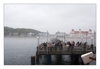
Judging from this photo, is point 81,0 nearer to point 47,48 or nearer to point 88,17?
point 88,17

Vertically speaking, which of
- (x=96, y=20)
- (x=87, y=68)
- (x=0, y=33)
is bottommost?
(x=87, y=68)

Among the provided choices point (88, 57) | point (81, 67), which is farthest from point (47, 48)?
point (88, 57)

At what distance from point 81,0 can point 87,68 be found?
113 inches

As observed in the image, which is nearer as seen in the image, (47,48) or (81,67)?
(81,67)

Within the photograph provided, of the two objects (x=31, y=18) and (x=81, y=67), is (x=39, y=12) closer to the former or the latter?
(x=31, y=18)

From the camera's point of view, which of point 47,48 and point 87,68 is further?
point 47,48

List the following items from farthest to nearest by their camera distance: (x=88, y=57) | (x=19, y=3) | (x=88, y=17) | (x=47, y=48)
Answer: (x=47, y=48)
(x=88, y=17)
(x=19, y=3)
(x=88, y=57)

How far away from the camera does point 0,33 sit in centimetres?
475

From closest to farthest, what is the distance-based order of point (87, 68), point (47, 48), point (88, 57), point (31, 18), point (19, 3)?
point (88, 57) → point (87, 68) → point (19, 3) → point (31, 18) → point (47, 48)

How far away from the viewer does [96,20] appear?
493 centimetres

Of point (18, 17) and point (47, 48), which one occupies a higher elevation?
point (18, 17)

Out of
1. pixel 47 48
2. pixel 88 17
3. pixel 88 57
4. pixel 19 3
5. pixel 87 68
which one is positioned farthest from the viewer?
pixel 47 48

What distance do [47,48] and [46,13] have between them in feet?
8.17

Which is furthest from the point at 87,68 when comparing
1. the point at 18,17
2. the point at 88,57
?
the point at 18,17
